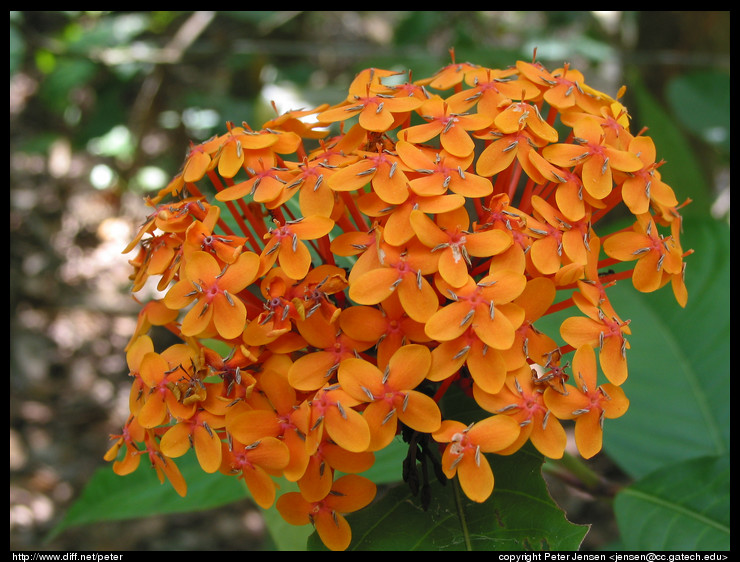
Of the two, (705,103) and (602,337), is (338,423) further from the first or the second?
(705,103)

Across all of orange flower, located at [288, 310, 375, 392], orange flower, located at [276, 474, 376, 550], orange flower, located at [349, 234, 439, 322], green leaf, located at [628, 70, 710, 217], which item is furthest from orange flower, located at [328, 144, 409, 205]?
green leaf, located at [628, 70, 710, 217]

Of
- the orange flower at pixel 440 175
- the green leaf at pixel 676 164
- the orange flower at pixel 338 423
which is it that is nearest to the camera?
the orange flower at pixel 338 423

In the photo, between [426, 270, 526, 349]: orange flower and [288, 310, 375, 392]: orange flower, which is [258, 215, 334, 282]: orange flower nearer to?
[288, 310, 375, 392]: orange flower

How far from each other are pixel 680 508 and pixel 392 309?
3.10ft

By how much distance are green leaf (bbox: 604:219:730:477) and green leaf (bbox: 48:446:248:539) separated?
111cm

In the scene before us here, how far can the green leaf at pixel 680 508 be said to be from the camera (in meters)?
1.34

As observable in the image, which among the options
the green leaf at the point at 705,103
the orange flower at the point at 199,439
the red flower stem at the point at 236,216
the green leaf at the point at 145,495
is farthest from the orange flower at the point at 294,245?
the green leaf at the point at 705,103

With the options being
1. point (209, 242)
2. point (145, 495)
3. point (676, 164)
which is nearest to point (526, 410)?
point (209, 242)

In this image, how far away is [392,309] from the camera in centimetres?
92

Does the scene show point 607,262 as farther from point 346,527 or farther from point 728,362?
point 728,362

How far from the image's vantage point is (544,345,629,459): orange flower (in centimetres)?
90

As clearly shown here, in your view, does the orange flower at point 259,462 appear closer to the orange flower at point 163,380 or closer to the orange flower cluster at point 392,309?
the orange flower cluster at point 392,309

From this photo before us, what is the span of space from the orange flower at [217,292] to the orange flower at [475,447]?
0.35 m
